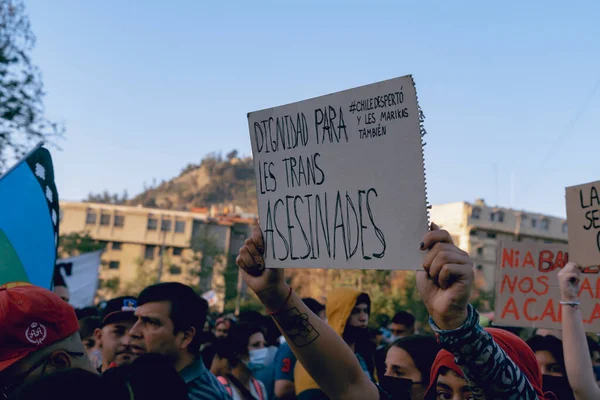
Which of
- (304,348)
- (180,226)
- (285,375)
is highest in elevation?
(180,226)

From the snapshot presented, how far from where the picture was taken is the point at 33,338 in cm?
227

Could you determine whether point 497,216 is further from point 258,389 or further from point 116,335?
point 116,335

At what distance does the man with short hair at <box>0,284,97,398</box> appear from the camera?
2230 millimetres

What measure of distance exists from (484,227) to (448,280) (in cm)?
7997

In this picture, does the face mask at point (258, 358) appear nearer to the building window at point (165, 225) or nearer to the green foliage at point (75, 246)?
the green foliage at point (75, 246)

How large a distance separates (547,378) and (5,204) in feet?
12.1

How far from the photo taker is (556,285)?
4.76m

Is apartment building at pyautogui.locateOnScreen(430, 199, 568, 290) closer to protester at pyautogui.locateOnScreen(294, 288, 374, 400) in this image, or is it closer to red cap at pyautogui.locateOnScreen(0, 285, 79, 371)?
protester at pyautogui.locateOnScreen(294, 288, 374, 400)

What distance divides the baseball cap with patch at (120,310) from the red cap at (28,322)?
2.11 metres

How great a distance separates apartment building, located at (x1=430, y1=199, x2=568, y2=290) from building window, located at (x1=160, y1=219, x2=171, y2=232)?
35003 mm

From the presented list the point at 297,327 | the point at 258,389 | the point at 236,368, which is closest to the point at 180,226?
the point at 258,389

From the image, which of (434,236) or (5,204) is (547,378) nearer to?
(434,236)

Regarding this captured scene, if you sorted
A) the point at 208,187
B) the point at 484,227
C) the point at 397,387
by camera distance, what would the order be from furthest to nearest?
1. the point at 208,187
2. the point at 484,227
3. the point at 397,387

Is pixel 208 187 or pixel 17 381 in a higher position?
pixel 208 187
